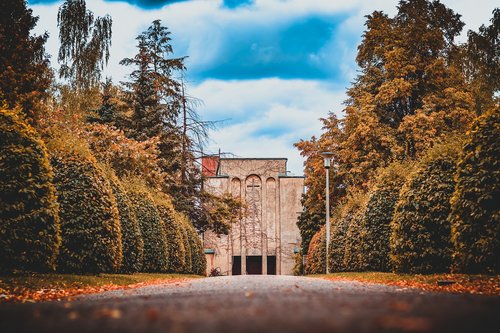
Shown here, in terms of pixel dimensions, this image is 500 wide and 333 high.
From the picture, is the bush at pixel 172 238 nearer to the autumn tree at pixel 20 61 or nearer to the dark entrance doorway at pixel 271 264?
the autumn tree at pixel 20 61

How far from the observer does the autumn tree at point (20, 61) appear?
20.3 metres

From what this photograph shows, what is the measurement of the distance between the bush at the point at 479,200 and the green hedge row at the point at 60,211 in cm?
865

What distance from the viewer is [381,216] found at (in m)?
17.8

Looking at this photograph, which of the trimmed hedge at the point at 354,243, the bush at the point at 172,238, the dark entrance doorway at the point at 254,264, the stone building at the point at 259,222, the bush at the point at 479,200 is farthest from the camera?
the dark entrance doorway at the point at 254,264

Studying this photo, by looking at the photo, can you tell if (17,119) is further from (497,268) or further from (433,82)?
(433,82)

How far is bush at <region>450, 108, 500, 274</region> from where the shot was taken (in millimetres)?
10523

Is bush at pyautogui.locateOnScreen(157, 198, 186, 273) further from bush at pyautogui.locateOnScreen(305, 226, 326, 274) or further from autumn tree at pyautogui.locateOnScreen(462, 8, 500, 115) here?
autumn tree at pyautogui.locateOnScreen(462, 8, 500, 115)

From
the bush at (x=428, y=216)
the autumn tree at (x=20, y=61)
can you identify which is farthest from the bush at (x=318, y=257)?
the autumn tree at (x=20, y=61)

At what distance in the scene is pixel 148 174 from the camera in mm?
25500

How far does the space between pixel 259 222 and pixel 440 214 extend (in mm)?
36094

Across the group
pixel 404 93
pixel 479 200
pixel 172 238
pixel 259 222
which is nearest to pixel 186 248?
pixel 172 238

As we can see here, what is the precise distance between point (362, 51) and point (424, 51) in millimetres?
3982

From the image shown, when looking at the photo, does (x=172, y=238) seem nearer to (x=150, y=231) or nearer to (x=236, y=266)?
(x=150, y=231)

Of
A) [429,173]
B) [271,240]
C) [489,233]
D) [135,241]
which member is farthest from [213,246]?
[489,233]
